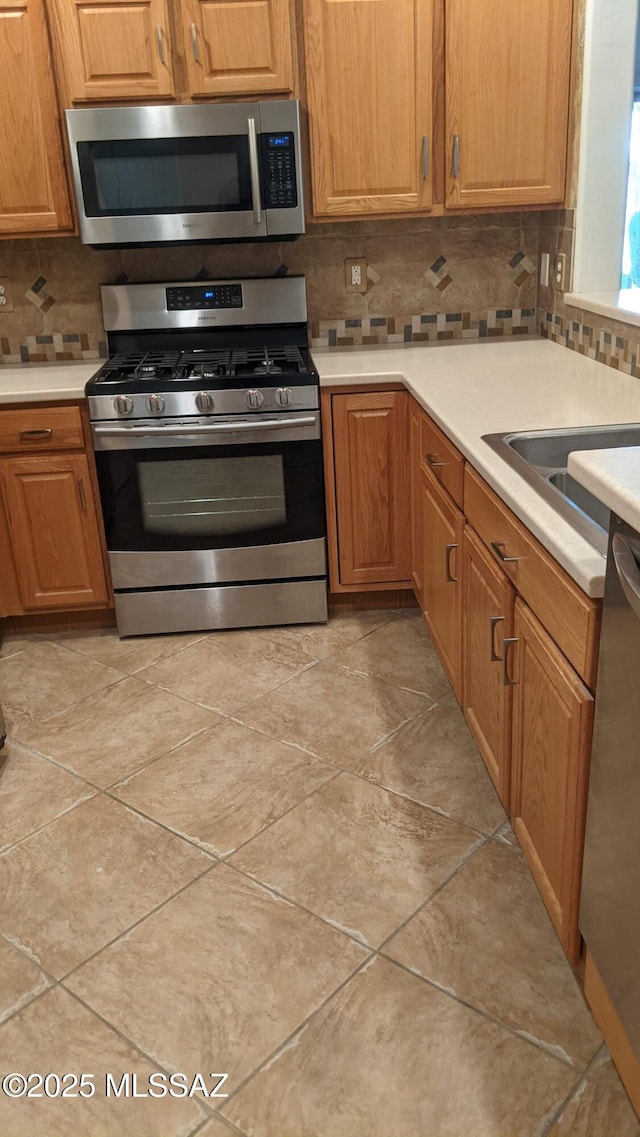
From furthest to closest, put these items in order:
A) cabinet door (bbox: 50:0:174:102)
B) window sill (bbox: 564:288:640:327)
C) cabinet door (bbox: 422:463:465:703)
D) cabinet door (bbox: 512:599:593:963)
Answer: cabinet door (bbox: 50:0:174:102) < window sill (bbox: 564:288:640:327) < cabinet door (bbox: 422:463:465:703) < cabinet door (bbox: 512:599:593:963)

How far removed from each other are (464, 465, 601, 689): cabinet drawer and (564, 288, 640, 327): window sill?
86 cm

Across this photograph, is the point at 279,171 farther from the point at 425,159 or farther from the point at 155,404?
the point at 155,404

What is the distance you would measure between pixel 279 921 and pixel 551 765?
0.69 meters


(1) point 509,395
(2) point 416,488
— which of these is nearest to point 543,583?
(1) point 509,395

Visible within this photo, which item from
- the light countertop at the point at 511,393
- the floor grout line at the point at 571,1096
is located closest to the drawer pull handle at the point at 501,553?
the light countertop at the point at 511,393

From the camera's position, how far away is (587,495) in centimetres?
196

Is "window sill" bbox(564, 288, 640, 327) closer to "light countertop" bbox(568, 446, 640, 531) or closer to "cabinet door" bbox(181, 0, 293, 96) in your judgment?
"cabinet door" bbox(181, 0, 293, 96)

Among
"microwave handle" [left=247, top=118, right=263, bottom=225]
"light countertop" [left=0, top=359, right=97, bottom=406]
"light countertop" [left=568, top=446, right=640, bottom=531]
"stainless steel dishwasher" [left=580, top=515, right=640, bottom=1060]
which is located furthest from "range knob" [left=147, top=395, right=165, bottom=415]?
"stainless steel dishwasher" [left=580, top=515, right=640, bottom=1060]

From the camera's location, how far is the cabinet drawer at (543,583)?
1.40 meters

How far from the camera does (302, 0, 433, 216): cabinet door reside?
2855mm

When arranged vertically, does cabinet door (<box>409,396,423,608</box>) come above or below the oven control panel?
below

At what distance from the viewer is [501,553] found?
186cm

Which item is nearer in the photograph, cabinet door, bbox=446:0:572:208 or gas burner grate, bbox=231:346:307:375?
cabinet door, bbox=446:0:572:208

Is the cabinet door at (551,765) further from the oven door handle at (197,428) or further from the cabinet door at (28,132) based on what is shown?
the cabinet door at (28,132)
